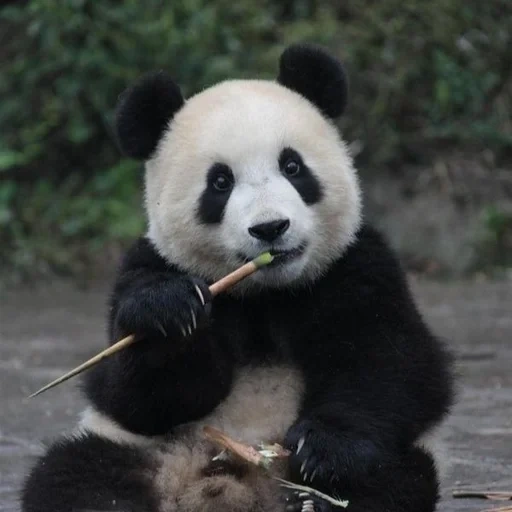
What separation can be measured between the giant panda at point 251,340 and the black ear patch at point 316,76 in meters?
0.02

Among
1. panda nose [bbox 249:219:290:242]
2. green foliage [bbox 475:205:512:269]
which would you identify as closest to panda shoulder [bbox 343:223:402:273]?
panda nose [bbox 249:219:290:242]

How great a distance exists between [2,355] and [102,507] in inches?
172

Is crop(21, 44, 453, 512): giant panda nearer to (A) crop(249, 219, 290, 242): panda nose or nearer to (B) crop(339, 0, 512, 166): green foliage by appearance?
(A) crop(249, 219, 290, 242): panda nose

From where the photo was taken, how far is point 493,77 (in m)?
11.0

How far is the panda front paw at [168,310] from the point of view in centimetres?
369

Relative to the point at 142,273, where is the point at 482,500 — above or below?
below

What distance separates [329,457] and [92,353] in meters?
4.08

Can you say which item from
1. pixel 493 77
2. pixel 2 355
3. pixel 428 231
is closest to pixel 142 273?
pixel 2 355

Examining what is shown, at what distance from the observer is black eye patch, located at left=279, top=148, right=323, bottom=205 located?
4.06 meters

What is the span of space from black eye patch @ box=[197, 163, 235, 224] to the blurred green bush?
21.0 ft

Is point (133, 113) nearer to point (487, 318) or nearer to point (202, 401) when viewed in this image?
point (202, 401)

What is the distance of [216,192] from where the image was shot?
4.06 metres

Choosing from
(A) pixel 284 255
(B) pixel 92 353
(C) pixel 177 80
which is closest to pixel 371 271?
(A) pixel 284 255

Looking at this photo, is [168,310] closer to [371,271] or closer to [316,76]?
[371,271]
